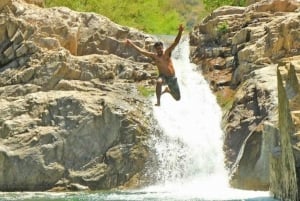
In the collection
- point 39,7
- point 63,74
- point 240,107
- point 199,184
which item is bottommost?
point 199,184

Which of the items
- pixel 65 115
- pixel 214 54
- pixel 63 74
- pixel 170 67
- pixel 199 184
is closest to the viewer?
pixel 170 67

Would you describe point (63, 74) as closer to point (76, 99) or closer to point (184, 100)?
point (76, 99)

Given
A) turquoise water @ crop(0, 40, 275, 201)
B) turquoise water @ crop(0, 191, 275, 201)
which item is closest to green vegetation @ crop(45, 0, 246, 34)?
turquoise water @ crop(0, 40, 275, 201)

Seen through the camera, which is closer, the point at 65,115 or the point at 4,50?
the point at 65,115

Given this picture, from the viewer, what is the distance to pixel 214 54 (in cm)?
2802

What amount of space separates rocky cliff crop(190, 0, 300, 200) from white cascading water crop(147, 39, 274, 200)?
0.56 metres

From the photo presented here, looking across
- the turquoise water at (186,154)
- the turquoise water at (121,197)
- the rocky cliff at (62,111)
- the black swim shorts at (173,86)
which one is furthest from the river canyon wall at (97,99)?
the black swim shorts at (173,86)

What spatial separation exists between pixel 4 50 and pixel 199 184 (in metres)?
10.5

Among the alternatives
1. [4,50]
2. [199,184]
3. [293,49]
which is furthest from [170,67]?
[4,50]

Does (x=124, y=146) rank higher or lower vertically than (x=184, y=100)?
lower

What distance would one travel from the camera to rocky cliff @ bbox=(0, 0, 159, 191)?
21.2 metres

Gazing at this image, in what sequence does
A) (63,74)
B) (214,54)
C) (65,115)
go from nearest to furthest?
(65,115) < (63,74) < (214,54)

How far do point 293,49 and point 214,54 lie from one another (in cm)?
542

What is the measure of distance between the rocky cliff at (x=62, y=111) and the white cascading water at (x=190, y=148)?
0.83 m
